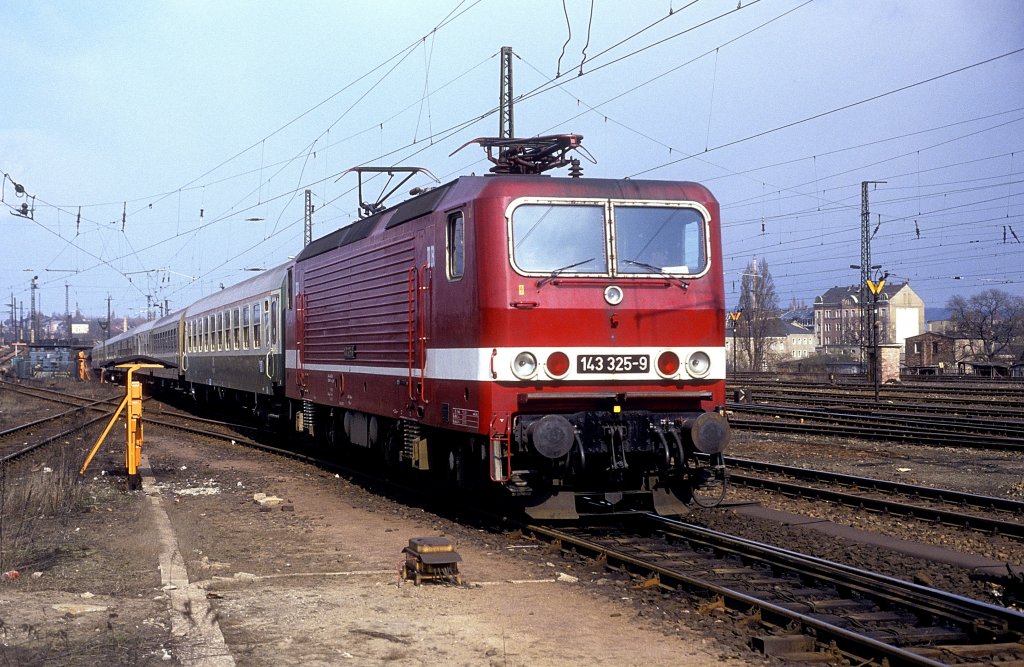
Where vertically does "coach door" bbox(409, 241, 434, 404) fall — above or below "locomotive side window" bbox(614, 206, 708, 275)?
below

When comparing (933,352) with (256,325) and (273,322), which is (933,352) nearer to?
(256,325)

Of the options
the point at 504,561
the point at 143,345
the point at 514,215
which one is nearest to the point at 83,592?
the point at 504,561

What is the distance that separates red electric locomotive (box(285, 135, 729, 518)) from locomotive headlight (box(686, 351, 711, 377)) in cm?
1

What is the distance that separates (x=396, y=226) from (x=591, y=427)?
12.9 feet

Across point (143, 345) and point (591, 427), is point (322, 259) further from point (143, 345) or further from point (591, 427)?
point (143, 345)

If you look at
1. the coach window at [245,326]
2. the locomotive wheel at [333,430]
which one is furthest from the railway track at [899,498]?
the coach window at [245,326]

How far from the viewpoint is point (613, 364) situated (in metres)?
9.58

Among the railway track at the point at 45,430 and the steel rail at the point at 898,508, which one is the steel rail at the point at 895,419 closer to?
the steel rail at the point at 898,508

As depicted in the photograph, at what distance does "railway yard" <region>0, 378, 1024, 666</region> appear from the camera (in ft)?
19.9

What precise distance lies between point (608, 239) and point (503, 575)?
3403 millimetres

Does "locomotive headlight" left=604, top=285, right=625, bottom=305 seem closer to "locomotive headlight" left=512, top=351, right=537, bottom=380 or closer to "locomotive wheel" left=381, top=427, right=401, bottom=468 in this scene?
"locomotive headlight" left=512, top=351, right=537, bottom=380

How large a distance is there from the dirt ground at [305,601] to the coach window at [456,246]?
8.46 ft

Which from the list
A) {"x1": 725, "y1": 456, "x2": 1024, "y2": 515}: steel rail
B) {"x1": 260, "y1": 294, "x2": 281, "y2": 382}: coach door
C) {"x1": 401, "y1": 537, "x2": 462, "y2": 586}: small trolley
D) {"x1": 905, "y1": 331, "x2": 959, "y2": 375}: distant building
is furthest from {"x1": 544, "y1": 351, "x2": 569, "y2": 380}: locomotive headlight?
{"x1": 905, "y1": 331, "x2": 959, "y2": 375}: distant building

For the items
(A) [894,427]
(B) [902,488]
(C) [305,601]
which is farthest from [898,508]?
(A) [894,427]
